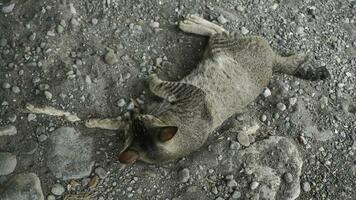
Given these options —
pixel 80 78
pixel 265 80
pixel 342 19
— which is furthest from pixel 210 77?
pixel 342 19

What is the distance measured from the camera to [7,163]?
15.5ft

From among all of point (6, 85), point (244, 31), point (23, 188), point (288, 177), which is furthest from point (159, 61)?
point (23, 188)

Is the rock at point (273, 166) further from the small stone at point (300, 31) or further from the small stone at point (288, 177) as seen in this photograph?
the small stone at point (300, 31)

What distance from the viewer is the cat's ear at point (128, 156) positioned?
175 inches

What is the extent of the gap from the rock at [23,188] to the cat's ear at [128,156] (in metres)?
0.88

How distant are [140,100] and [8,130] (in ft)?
4.42

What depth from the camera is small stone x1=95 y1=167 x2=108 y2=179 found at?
4828 mm

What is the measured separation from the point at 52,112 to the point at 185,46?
1.64 m

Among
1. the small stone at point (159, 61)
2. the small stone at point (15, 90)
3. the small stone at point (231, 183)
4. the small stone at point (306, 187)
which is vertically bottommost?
the small stone at point (306, 187)

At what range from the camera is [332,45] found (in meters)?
5.93

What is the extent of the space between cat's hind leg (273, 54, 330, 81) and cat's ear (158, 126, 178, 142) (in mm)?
1604

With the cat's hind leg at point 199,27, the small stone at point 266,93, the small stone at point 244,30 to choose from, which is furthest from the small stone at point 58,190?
the small stone at point 244,30

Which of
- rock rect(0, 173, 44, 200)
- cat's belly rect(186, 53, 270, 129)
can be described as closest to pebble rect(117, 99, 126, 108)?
cat's belly rect(186, 53, 270, 129)

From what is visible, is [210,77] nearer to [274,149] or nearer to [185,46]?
[185,46]
